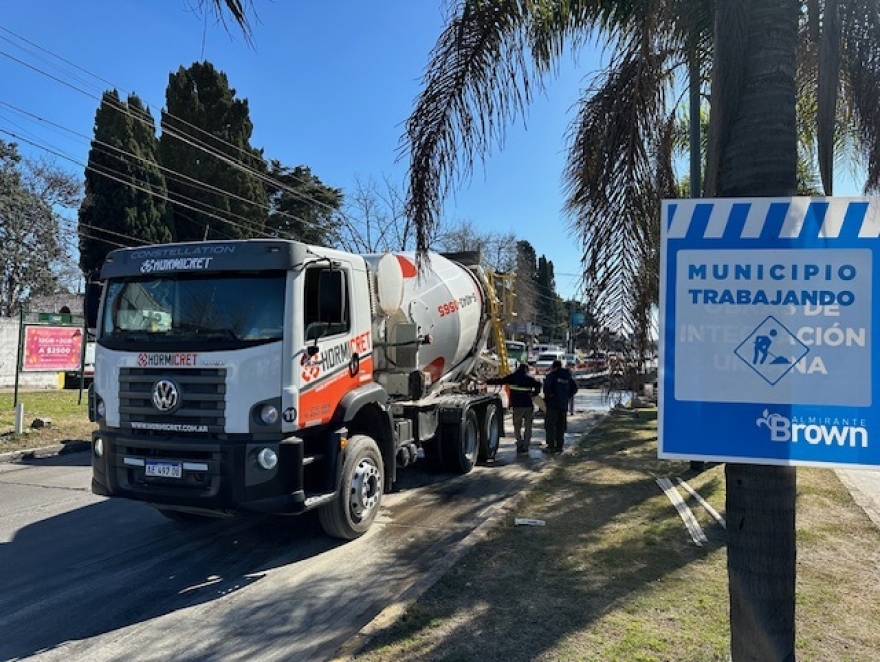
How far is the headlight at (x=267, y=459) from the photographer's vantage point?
17.8 feet

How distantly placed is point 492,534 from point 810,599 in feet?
8.83

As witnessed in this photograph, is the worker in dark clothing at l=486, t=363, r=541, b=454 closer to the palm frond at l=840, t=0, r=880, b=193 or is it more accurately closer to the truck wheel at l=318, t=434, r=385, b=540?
the truck wheel at l=318, t=434, r=385, b=540

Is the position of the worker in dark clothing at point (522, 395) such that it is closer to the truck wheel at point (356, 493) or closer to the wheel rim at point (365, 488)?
the truck wheel at point (356, 493)

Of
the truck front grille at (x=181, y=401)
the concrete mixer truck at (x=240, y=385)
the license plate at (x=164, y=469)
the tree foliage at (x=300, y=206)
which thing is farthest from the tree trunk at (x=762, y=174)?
the tree foliage at (x=300, y=206)

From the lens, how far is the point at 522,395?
465 inches

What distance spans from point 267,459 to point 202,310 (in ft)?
4.95

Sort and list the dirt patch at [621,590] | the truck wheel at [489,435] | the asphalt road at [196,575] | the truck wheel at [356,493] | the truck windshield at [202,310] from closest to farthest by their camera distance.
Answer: the dirt patch at [621,590]
the asphalt road at [196,575]
the truck windshield at [202,310]
the truck wheel at [356,493]
the truck wheel at [489,435]

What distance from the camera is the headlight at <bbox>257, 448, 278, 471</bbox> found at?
5438mm

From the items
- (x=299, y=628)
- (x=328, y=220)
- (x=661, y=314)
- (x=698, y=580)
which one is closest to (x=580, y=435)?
(x=698, y=580)

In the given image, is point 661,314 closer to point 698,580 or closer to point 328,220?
point 698,580

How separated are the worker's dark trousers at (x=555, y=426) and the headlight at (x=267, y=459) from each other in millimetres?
7316

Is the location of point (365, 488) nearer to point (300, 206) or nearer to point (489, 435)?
point (489, 435)

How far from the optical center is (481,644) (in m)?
3.93

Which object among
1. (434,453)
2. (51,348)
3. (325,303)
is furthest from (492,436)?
(51,348)
